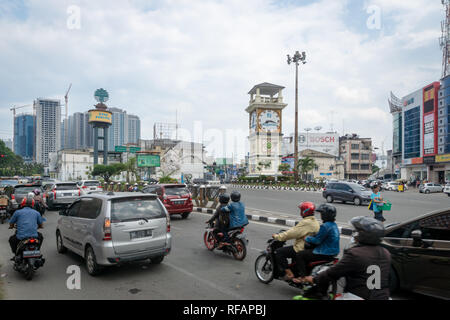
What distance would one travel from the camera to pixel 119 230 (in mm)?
5734

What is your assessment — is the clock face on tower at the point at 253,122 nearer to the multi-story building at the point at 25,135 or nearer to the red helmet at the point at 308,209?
the red helmet at the point at 308,209

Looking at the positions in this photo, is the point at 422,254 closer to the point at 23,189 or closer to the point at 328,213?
the point at 328,213

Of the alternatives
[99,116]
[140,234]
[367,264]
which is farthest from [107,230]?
[99,116]

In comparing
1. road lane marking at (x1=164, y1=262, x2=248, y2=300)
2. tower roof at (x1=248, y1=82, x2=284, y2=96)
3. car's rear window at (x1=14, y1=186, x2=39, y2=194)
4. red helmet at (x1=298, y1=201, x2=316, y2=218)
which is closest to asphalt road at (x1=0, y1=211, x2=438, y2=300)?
road lane marking at (x1=164, y1=262, x2=248, y2=300)

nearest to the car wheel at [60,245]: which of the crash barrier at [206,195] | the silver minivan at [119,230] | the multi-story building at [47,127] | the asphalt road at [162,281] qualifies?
the asphalt road at [162,281]

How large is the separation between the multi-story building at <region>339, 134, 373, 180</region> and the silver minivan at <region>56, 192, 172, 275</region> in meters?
85.1

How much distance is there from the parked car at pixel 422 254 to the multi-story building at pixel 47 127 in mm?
172188

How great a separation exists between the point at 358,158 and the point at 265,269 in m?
86.6

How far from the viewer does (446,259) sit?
4.05m

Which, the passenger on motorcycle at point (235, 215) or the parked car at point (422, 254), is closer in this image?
the parked car at point (422, 254)

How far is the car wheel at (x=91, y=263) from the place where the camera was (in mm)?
5702
